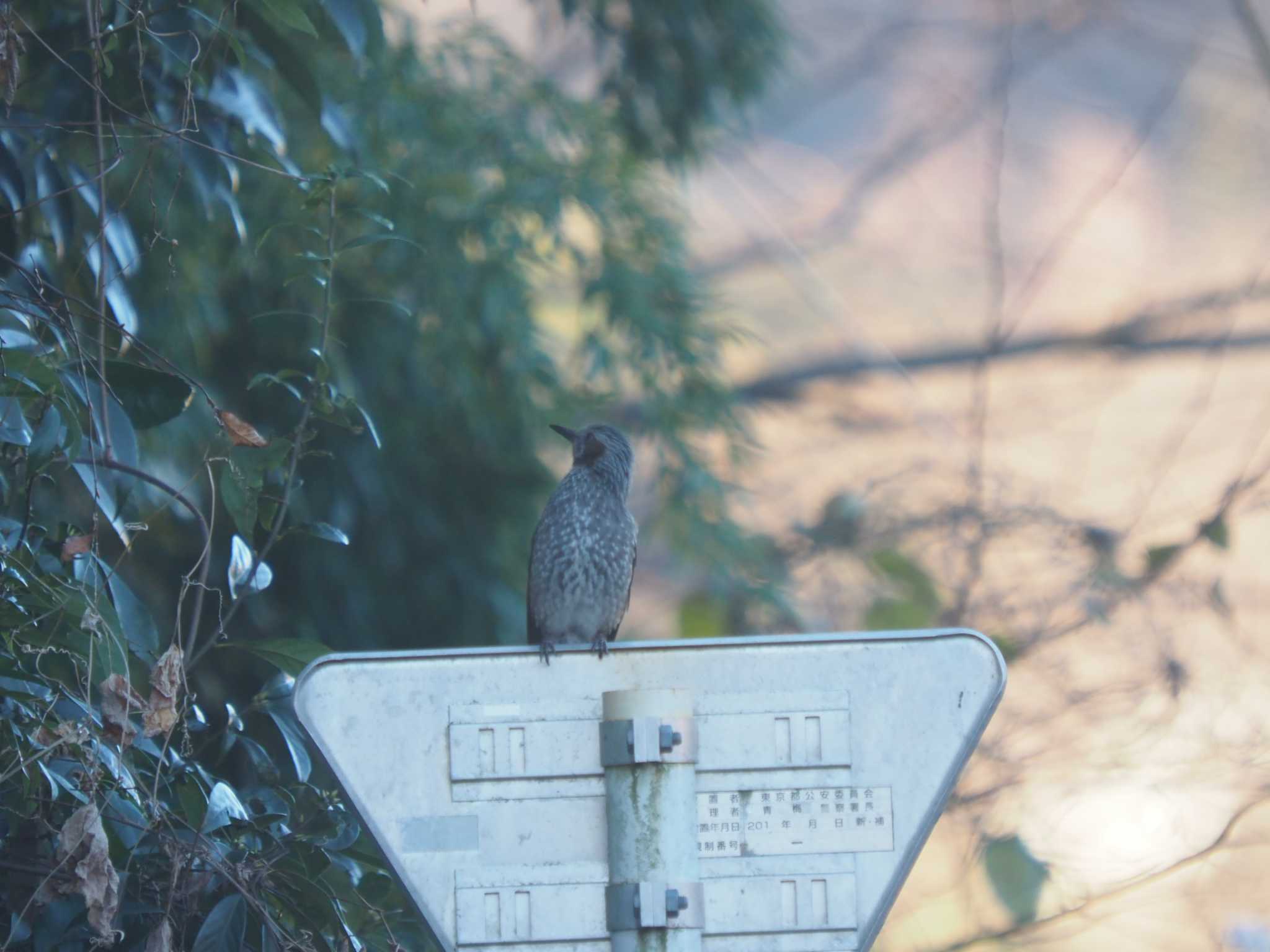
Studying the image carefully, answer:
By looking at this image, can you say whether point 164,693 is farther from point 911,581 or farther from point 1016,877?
point 911,581

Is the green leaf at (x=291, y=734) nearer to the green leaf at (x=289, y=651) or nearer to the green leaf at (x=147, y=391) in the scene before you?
the green leaf at (x=289, y=651)

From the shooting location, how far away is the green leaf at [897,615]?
16.8 feet

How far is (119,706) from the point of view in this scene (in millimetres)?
1922

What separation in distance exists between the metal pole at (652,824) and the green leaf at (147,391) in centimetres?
97

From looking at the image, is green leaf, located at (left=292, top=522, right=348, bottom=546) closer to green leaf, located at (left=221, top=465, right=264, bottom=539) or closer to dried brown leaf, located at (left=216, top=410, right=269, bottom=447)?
green leaf, located at (left=221, top=465, right=264, bottom=539)

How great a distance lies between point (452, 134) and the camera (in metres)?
5.50

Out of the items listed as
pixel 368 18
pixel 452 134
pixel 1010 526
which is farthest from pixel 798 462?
pixel 368 18

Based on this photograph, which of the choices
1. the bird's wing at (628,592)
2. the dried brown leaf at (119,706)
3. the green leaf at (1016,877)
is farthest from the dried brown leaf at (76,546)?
the green leaf at (1016,877)

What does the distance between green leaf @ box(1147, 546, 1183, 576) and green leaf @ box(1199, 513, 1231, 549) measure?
0.09 m

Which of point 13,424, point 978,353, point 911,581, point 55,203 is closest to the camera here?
point 13,424

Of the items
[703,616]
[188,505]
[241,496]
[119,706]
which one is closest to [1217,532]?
[703,616]

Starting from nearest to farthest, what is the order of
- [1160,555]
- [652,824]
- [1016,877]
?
[652,824]
[1160,555]
[1016,877]

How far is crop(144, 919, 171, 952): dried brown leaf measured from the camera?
191 cm

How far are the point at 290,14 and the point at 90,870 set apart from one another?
4.56ft
